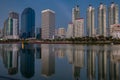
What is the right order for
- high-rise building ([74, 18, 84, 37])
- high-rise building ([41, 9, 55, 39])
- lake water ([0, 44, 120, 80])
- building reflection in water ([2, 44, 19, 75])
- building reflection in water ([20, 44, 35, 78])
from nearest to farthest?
lake water ([0, 44, 120, 80])
building reflection in water ([20, 44, 35, 78])
building reflection in water ([2, 44, 19, 75])
high-rise building ([74, 18, 84, 37])
high-rise building ([41, 9, 55, 39])

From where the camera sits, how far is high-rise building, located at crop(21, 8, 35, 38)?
174m

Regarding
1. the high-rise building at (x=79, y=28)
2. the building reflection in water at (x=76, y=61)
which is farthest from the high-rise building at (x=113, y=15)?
the building reflection in water at (x=76, y=61)

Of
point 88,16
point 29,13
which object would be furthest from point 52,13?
point 88,16

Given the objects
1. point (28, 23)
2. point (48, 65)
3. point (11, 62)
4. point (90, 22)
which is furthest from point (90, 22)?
point (48, 65)

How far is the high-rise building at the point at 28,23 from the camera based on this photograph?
174 meters

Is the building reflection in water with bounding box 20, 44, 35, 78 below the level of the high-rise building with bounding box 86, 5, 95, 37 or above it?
below

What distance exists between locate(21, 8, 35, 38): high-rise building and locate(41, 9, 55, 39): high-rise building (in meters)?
18.1

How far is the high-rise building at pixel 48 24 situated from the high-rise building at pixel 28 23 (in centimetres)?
1807

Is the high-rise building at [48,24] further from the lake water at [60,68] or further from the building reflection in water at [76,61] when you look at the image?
the lake water at [60,68]

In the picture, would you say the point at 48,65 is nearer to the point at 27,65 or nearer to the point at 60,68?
the point at 27,65

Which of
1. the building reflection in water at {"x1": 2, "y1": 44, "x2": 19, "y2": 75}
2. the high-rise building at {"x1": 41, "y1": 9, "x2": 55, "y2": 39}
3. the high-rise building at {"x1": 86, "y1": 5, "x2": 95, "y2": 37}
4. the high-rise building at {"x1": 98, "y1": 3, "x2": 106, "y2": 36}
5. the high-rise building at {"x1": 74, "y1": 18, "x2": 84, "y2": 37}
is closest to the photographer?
the building reflection in water at {"x1": 2, "y1": 44, "x2": 19, "y2": 75}

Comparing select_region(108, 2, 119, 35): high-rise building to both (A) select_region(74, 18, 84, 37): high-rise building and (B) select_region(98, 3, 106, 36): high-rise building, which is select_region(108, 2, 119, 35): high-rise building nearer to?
(B) select_region(98, 3, 106, 36): high-rise building

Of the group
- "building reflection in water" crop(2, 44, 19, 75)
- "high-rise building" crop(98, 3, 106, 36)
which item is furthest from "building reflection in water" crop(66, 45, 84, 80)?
"high-rise building" crop(98, 3, 106, 36)

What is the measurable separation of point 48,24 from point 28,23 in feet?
91.5
